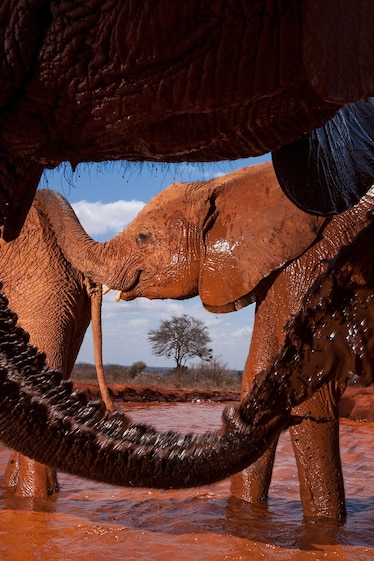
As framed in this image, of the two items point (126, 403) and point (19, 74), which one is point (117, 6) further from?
point (126, 403)

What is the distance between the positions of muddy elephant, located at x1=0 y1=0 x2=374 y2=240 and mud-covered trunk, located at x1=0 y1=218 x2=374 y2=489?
0.32 m

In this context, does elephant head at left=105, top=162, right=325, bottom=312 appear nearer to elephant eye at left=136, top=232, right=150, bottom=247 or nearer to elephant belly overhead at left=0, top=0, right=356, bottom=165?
elephant eye at left=136, top=232, right=150, bottom=247

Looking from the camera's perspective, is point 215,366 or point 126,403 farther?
point 215,366

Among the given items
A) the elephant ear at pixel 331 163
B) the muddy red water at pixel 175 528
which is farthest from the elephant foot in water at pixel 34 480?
the elephant ear at pixel 331 163

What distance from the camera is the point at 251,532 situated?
2.75 m

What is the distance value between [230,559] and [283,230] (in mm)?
1632

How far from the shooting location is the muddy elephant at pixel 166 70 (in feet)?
3.50

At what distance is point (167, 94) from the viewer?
1224 mm

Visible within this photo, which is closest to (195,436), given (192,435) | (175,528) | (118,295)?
(192,435)

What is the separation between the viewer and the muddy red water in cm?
247

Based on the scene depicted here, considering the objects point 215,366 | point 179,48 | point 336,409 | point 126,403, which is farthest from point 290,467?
point 215,366

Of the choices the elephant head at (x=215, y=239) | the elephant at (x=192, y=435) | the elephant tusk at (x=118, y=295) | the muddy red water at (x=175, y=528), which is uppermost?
the elephant head at (x=215, y=239)

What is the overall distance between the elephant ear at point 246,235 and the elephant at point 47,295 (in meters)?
0.90

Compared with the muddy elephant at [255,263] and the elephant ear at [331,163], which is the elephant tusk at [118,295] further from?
the elephant ear at [331,163]
